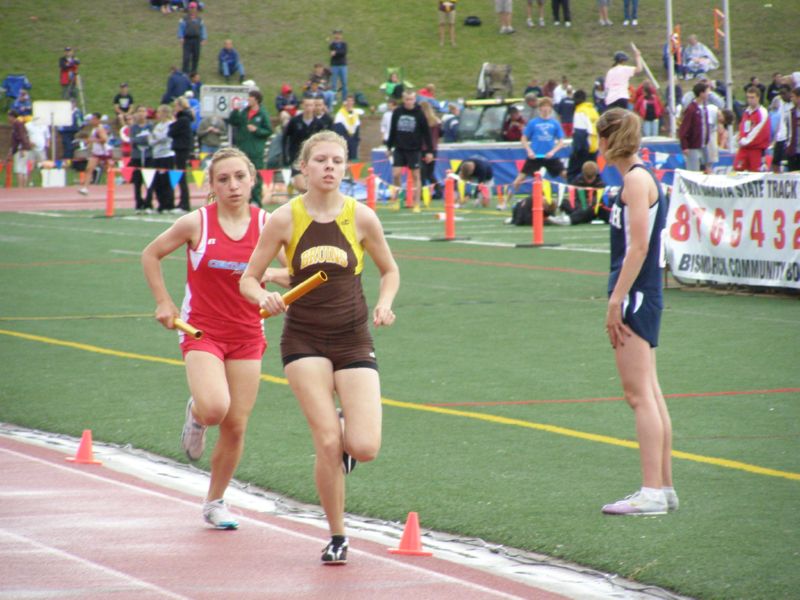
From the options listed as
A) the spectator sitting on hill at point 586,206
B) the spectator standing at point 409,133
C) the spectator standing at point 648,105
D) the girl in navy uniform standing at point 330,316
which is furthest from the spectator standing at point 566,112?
the girl in navy uniform standing at point 330,316

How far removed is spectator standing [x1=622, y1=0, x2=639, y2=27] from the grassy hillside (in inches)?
13.3

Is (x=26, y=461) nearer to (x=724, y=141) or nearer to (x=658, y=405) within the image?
(x=658, y=405)

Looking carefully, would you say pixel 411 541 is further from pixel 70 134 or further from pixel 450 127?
pixel 70 134

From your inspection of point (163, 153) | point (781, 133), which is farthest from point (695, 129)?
point (163, 153)

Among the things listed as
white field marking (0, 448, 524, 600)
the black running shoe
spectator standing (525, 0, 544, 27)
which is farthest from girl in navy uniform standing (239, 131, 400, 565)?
spectator standing (525, 0, 544, 27)

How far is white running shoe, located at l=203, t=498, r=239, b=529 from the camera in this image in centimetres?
712

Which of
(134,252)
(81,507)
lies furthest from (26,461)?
(134,252)

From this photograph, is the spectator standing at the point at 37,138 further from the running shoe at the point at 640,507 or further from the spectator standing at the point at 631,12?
the running shoe at the point at 640,507

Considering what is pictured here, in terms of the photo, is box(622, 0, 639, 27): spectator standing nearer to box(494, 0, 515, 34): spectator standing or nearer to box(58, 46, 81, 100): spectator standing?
box(494, 0, 515, 34): spectator standing

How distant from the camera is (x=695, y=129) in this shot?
91.5 ft

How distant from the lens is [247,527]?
720 centimetres

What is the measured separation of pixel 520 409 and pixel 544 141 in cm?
1939

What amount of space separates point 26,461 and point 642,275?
383 centimetres

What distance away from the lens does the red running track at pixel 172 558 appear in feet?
19.7
